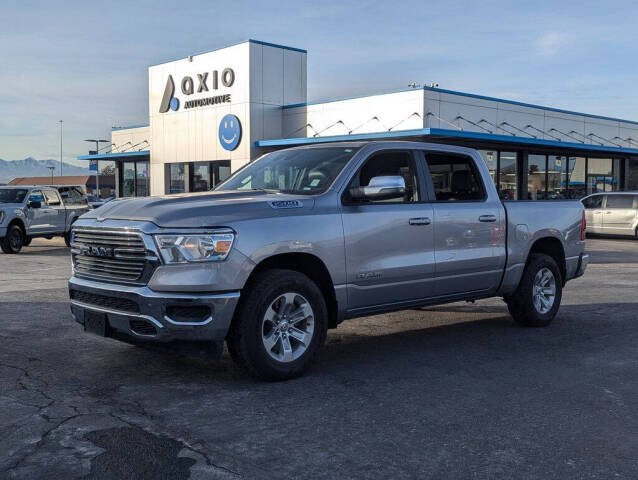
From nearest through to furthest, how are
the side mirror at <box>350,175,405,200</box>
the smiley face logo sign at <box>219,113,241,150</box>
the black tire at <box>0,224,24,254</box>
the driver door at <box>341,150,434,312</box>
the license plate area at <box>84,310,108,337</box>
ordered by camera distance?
the license plate area at <box>84,310,108,337</box> < the side mirror at <box>350,175,405,200</box> < the driver door at <box>341,150,434,312</box> < the black tire at <box>0,224,24,254</box> < the smiley face logo sign at <box>219,113,241,150</box>

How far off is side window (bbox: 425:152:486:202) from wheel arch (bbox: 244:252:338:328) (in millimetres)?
1667

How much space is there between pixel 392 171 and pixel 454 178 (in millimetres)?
955

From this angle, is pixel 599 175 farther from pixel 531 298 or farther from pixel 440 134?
pixel 531 298

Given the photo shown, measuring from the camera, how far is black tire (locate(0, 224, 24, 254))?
19030 millimetres

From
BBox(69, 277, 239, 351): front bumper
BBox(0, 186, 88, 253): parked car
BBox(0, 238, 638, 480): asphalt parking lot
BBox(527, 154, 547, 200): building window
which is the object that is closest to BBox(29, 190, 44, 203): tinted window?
BBox(0, 186, 88, 253): parked car

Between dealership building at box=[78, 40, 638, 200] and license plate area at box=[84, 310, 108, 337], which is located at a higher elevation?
dealership building at box=[78, 40, 638, 200]

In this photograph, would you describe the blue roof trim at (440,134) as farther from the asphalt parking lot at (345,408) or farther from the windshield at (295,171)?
the windshield at (295,171)

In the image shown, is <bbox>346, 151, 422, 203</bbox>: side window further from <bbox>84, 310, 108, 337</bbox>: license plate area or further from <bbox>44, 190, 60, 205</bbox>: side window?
<bbox>44, 190, 60, 205</bbox>: side window

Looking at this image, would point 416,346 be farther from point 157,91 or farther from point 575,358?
point 157,91

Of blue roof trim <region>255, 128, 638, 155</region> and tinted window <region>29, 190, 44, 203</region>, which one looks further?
blue roof trim <region>255, 128, 638, 155</region>

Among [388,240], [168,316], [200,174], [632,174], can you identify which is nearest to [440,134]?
[200,174]

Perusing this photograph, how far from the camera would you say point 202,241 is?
541 centimetres

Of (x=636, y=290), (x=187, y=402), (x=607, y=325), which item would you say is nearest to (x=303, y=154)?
(x=187, y=402)

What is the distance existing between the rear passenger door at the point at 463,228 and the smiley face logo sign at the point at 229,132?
23.1m
